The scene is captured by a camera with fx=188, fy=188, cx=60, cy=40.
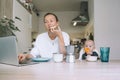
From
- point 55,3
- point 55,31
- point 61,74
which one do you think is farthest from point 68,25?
point 61,74

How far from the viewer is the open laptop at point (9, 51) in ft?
3.70

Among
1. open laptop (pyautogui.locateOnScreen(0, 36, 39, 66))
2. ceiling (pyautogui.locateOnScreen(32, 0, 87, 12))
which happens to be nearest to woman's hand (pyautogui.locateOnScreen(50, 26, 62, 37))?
open laptop (pyautogui.locateOnScreen(0, 36, 39, 66))

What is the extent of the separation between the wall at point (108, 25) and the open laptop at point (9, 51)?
2.58m

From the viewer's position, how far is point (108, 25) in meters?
3.64

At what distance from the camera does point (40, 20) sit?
21.8 feet

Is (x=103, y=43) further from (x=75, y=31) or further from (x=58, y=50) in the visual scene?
(x=75, y=31)

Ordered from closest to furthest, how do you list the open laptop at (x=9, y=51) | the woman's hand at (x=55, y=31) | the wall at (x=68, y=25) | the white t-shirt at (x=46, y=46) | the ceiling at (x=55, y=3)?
the open laptop at (x=9, y=51) < the woman's hand at (x=55, y=31) < the white t-shirt at (x=46, y=46) < the ceiling at (x=55, y=3) < the wall at (x=68, y=25)

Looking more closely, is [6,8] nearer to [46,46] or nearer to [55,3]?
[46,46]

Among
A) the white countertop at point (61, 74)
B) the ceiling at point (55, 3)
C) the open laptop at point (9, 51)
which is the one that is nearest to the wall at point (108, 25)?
the ceiling at point (55, 3)

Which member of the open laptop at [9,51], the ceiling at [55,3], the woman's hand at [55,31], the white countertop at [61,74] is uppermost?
the ceiling at [55,3]

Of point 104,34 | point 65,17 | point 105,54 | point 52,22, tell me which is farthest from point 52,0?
point 105,54

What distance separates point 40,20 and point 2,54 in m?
5.40

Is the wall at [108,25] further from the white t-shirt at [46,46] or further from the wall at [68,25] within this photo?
the wall at [68,25]

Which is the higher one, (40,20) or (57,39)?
(40,20)
